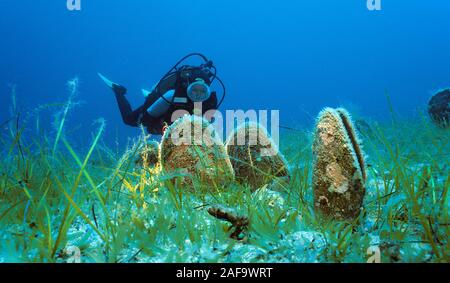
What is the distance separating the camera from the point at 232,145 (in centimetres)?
328

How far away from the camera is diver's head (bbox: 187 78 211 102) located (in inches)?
292

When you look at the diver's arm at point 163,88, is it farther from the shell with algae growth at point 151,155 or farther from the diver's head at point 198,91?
the shell with algae growth at point 151,155

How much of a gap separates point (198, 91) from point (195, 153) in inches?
183

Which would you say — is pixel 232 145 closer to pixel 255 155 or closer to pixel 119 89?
pixel 255 155

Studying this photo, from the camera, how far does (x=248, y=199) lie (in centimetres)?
232

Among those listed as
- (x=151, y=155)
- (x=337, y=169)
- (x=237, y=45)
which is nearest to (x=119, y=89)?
(x=151, y=155)

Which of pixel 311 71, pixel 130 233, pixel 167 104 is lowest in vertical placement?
pixel 130 233

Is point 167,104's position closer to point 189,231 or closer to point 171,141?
point 171,141

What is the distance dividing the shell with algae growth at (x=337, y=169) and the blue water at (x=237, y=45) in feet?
319

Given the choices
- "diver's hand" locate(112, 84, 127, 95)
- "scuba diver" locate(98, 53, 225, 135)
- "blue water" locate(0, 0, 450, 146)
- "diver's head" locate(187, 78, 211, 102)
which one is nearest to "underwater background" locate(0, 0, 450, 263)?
"blue water" locate(0, 0, 450, 146)
